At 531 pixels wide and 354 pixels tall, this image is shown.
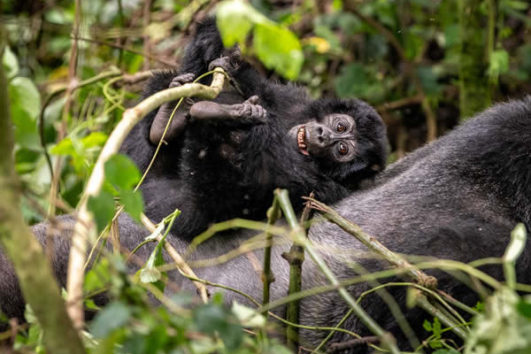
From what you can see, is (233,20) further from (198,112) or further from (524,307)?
(198,112)

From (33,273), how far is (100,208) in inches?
5.5

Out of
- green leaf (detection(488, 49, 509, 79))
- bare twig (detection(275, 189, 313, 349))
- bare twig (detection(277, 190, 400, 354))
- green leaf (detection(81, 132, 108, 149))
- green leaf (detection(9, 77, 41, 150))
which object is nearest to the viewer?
bare twig (detection(277, 190, 400, 354))

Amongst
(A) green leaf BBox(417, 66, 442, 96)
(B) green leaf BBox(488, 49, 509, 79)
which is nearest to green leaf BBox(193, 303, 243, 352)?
(B) green leaf BBox(488, 49, 509, 79)

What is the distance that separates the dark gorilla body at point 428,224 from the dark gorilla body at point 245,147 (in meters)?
0.12

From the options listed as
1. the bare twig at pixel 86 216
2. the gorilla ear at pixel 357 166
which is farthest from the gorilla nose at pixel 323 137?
the bare twig at pixel 86 216

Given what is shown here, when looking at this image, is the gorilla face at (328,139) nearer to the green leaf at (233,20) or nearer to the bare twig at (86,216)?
the bare twig at (86,216)

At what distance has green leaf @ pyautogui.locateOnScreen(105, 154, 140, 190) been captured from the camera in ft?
3.72

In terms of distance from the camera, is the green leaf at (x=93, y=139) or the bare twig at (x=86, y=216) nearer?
the bare twig at (x=86, y=216)

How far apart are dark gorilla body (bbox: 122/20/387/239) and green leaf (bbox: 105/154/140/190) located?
→ 913mm

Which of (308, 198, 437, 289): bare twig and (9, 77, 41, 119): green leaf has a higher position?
(308, 198, 437, 289): bare twig

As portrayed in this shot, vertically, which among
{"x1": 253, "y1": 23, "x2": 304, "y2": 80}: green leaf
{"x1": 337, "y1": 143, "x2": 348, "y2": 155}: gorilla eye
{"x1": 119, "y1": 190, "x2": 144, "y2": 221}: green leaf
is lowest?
{"x1": 337, "y1": 143, "x2": 348, "y2": 155}: gorilla eye

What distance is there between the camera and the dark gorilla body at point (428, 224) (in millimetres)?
1763

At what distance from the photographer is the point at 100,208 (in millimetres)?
1099

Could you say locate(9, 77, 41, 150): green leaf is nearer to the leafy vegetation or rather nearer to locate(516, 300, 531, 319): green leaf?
the leafy vegetation
